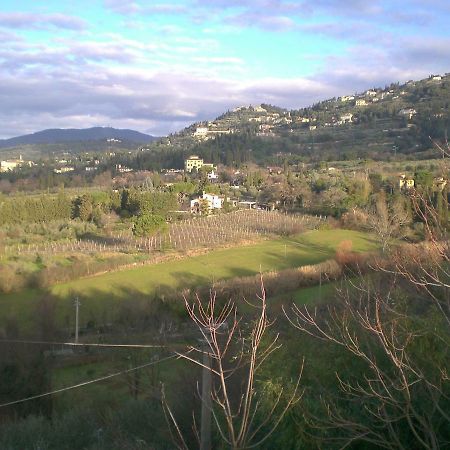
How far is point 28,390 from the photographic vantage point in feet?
29.3

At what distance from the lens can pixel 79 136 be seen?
112 m

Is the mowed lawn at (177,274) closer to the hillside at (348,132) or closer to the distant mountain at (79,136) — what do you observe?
the hillside at (348,132)

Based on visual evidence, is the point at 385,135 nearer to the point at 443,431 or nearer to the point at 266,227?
the point at 266,227

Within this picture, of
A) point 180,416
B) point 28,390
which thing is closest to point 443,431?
point 180,416

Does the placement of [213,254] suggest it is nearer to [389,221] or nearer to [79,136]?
[389,221]

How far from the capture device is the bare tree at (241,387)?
3.11m

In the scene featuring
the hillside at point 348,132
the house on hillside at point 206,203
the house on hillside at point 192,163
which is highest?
the hillside at point 348,132

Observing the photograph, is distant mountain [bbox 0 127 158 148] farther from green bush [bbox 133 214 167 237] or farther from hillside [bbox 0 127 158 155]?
green bush [bbox 133 214 167 237]

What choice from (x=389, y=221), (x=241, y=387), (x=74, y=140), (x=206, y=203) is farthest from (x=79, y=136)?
(x=241, y=387)

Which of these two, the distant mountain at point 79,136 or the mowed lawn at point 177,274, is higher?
the distant mountain at point 79,136

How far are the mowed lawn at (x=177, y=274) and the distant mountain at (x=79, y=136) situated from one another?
83662 millimetres

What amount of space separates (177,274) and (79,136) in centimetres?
9903

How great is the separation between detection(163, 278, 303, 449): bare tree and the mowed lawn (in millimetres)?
8399

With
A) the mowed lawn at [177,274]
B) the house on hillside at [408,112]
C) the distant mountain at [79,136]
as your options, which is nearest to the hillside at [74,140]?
the distant mountain at [79,136]
